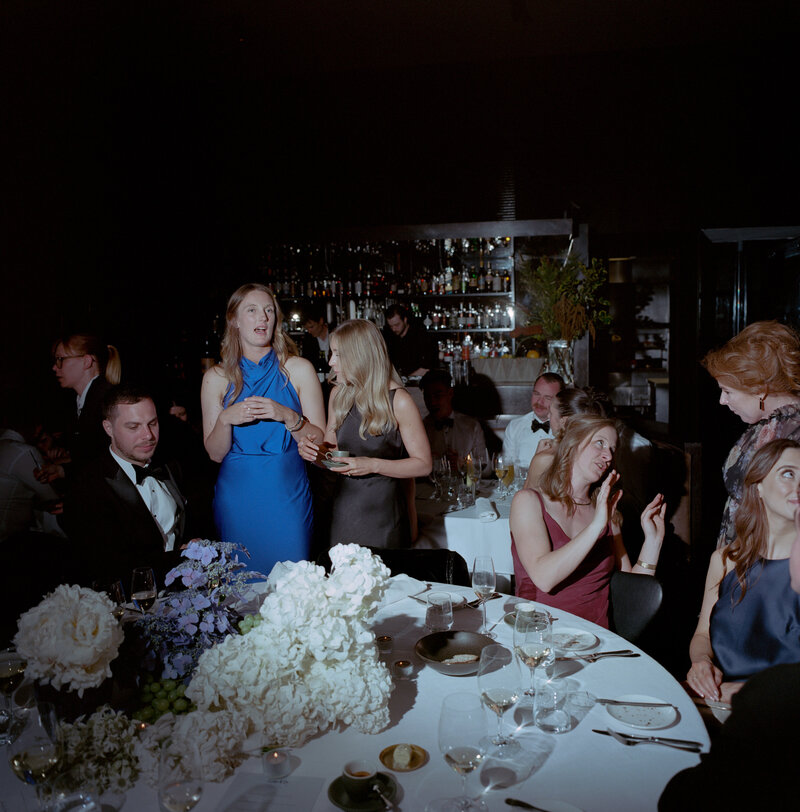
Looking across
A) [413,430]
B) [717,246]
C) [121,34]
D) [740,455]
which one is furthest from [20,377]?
[717,246]

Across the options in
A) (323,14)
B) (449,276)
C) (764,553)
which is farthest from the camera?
(449,276)

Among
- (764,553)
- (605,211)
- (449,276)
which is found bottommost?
(764,553)

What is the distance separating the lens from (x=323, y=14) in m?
5.71

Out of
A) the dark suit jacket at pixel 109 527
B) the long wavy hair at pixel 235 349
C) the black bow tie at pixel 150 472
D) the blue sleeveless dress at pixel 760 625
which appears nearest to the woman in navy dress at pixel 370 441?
the long wavy hair at pixel 235 349

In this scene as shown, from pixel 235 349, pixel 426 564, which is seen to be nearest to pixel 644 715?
pixel 426 564

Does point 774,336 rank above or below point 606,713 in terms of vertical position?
above

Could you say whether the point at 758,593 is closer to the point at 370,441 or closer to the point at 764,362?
the point at 764,362

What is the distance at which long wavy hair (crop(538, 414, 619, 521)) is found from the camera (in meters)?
2.47

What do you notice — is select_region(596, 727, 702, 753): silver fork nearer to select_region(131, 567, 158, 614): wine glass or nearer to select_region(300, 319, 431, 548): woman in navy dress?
select_region(131, 567, 158, 614): wine glass

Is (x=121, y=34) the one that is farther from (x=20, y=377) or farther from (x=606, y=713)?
(x=606, y=713)

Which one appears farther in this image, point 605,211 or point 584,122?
point 605,211

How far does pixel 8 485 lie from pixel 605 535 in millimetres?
2764

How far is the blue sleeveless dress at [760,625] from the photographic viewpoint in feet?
6.29

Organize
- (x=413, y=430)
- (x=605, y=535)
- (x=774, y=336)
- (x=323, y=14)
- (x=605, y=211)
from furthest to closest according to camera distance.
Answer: (x=605, y=211), (x=323, y=14), (x=413, y=430), (x=774, y=336), (x=605, y=535)
